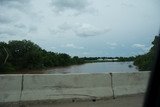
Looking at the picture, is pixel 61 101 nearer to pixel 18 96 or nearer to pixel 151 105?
pixel 18 96

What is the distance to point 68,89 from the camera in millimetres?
10461

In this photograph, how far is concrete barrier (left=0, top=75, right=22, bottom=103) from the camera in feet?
32.0

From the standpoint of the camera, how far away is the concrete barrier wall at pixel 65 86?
9938 millimetres

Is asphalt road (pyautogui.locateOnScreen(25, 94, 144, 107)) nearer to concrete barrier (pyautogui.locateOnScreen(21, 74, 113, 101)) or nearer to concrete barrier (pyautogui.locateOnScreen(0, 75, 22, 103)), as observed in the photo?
concrete barrier (pyautogui.locateOnScreen(21, 74, 113, 101))

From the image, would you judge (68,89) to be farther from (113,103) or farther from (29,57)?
(29,57)

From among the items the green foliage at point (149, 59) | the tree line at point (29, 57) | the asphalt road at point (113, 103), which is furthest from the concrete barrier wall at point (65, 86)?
the tree line at point (29, 57)

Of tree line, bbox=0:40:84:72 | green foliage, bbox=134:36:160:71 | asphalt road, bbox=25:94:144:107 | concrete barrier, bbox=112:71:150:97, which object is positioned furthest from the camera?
tree line, bbox=0:40:84:72

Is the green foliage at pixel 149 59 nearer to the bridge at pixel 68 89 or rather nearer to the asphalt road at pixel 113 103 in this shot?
the asphalt road at pixel 113 103

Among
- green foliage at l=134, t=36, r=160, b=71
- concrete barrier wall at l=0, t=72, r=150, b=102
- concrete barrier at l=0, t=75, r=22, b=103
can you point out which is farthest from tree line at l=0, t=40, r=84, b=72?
concrete barrier at l=0, t=75, r=22, b=103

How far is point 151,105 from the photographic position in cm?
300

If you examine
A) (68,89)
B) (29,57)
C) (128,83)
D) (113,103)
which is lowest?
(113,103)

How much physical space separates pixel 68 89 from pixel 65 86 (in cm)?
12

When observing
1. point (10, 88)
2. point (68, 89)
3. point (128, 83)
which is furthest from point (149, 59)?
point (10, 88)

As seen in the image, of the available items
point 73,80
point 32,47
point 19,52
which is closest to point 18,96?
point 73,80
